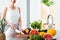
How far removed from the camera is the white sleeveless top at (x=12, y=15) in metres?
1.89

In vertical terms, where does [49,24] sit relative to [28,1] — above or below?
below

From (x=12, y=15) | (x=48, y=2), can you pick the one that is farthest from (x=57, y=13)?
(x=12, y=15)

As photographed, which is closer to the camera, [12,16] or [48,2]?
[12,16]

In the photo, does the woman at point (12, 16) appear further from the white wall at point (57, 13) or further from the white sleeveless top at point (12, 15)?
the white wall at point (57, 13)

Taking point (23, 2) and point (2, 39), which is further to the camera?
point (23, 2)

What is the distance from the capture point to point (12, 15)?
1900 mm

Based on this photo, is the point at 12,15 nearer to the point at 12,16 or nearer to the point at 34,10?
the point at 12,16

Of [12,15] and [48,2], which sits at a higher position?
[48,2]

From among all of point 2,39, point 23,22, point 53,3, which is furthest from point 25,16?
point 2,39

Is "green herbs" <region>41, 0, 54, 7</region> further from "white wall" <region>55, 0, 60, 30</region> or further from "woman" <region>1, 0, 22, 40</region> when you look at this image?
"woman" <region>1, 0, 22, 40</region>

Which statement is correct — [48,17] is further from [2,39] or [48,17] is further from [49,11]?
[2,39]

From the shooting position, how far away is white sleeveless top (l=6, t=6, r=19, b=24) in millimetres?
1885

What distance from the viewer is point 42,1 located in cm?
200

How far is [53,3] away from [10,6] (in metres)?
0.47
